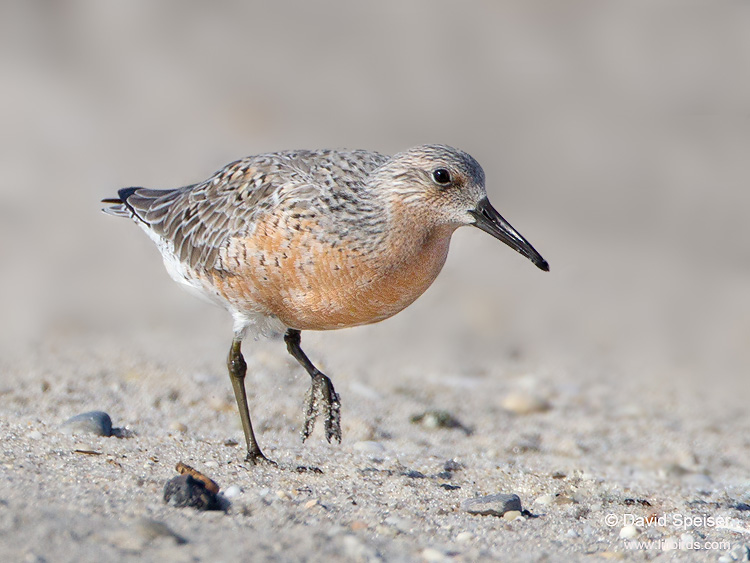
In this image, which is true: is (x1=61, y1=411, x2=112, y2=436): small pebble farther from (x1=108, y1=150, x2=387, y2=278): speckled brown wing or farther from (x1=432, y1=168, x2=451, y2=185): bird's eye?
(x1=432, y1=168, x2=451, y2=185): bird's eye

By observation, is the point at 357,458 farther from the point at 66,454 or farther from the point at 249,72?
the point at 249,72

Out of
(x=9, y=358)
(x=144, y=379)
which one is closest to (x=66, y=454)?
(x=144, y=379)

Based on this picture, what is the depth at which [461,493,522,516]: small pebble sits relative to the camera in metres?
5.95

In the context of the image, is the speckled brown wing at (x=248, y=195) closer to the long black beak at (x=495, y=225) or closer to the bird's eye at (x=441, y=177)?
the bird's eye at (x=441, y=177)

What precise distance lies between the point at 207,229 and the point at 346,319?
1.36 m

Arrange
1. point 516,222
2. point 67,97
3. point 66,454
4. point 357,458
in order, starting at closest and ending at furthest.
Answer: point 66,454, point 357,458, point 516,222, point 67,97

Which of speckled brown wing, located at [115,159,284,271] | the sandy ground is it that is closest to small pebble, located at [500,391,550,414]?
the sandy ground

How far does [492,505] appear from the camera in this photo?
235 inches

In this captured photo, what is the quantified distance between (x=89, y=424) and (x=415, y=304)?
5971mm

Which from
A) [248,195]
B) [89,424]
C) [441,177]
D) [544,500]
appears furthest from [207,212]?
[544,500]

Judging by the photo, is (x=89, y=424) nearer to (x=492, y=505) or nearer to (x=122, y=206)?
(x=122, y=206)

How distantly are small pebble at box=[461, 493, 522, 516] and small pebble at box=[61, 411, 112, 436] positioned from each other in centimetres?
251

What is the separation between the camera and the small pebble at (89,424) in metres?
6.84

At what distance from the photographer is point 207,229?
7.33 m
